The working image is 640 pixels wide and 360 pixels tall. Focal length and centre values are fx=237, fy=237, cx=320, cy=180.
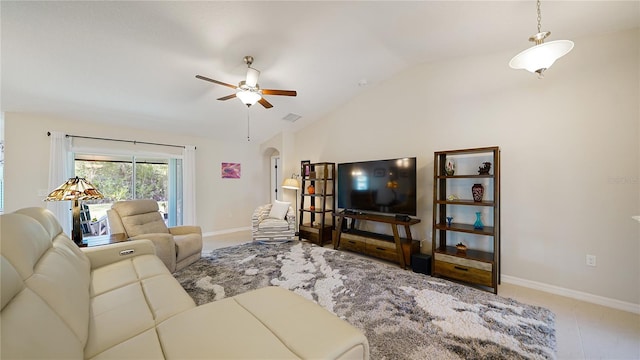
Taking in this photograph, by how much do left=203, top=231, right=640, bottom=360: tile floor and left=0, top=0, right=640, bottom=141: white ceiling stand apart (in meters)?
2.76

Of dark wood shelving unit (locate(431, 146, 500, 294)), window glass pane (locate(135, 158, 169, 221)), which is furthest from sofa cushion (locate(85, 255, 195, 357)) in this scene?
window glass pane (locate(135, 158, 169, 221))

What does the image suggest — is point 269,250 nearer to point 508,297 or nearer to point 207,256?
point 207,256

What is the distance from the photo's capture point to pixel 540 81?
2.72 meters

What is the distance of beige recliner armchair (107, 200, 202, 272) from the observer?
283cm

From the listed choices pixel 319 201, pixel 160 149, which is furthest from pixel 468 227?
pixel 160 149

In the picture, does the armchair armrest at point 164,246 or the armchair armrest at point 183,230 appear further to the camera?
the armchair armrest at point 183,230

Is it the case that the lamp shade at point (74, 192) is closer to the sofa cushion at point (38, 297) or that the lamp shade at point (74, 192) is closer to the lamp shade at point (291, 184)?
the sofa cushion at point (38, 297)

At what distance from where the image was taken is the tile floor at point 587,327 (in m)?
1.77

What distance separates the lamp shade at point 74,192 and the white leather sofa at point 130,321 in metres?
1.10

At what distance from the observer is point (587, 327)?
2041mm

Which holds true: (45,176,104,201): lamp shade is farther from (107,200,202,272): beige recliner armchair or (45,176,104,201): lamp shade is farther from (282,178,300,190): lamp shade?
(282,178,300,190): lamp shade

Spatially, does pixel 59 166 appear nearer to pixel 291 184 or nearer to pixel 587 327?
pixel 291 184

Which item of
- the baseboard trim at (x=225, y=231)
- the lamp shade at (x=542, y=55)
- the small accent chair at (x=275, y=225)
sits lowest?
the baseboard trim at (x=225, y=231)

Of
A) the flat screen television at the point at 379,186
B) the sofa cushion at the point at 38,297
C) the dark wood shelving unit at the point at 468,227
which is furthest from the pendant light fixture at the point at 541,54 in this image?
the sofa cushion at the point at 38,297
